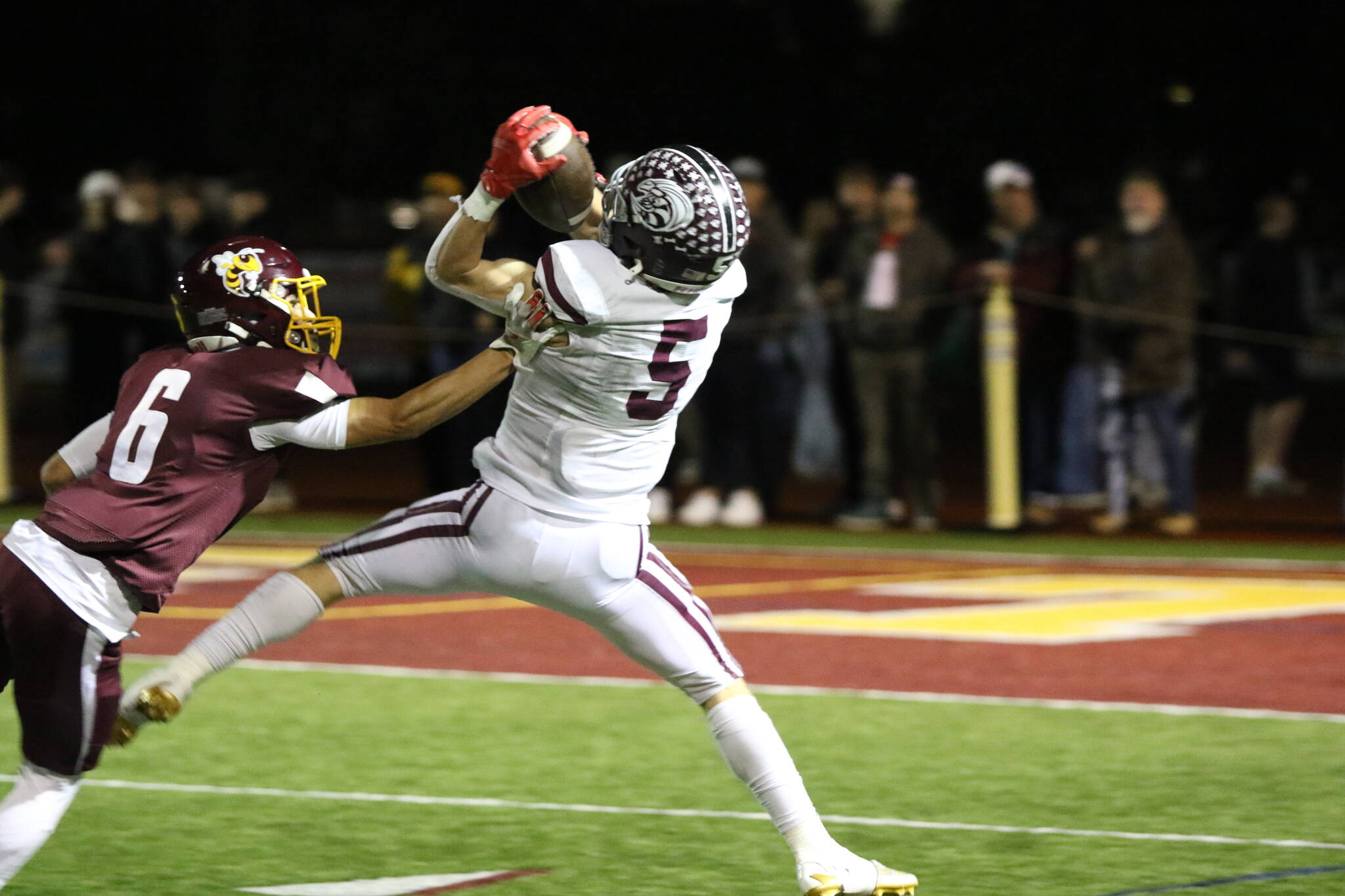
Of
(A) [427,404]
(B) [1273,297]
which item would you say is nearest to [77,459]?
(A) [427,404]

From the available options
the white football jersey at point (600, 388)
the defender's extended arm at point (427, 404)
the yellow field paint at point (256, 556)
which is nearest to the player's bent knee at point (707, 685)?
the white football jersey at point (600, 388)

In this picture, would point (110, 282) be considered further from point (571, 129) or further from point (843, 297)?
point (571, 129)

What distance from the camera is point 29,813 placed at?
521cm

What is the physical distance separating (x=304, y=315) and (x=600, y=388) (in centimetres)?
72

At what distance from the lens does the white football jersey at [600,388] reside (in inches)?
213

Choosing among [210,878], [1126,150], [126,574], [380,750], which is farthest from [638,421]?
[1126,150]

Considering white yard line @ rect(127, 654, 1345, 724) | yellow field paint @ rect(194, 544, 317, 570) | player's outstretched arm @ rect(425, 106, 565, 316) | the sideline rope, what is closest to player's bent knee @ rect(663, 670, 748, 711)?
player's outstretched arm @ rect(425, 106, 565, 316)

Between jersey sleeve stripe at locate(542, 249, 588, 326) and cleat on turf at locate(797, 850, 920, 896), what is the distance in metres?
1.33

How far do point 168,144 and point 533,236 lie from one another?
791 inches

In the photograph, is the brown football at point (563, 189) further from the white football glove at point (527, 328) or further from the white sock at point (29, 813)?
the white sock at point (29, 813)

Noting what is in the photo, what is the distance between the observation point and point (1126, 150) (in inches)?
1256

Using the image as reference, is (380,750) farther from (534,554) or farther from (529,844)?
(534,554)

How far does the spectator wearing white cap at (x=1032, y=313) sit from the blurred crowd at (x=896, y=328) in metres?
0.01

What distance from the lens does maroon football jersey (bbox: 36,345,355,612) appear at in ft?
17.3
